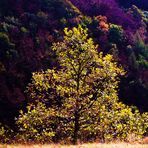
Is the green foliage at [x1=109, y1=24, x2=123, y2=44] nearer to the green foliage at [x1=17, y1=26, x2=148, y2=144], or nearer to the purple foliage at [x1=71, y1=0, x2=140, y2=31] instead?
the purple foliage at [x1=71, y1=0, x2=140, y2=31]

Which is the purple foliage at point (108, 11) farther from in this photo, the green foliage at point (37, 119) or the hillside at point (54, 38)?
the green foliage at point (37, 119)

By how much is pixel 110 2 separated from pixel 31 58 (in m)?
33.3

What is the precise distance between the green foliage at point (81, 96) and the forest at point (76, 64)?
0.06 m

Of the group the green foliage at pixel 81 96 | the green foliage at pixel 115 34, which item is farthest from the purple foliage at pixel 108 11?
the green foliage at pixel 81 96

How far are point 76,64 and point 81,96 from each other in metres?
1.91

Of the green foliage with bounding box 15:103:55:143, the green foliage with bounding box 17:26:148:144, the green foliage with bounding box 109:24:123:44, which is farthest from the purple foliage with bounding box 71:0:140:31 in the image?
the green foliage with bounding box 15:103:55:143

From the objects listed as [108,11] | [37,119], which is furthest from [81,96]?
[108,11]

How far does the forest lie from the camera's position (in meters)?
23.9

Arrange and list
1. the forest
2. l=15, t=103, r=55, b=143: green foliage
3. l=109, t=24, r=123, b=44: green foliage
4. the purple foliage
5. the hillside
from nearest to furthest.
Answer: l=15, t=103, r=55, b=143: green foliage
the forest
the hillside
l=109, t=24, r=123, b=44: green foliage
the purple foliage

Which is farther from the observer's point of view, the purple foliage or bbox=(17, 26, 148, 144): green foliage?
the purple foliage

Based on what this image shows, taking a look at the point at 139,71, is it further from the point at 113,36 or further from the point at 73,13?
the point at 73,13

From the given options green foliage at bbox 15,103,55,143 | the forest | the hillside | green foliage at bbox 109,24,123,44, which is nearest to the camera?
green foliage at bbox 15,103,55,143

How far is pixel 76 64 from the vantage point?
2406 cm

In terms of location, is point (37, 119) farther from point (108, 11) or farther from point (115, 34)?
point (108, 11)
